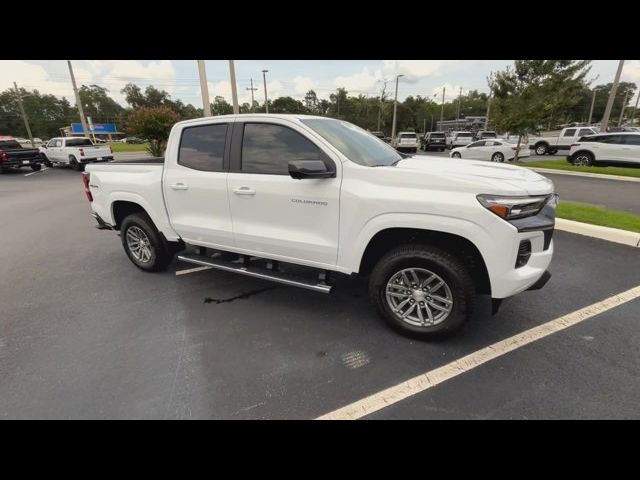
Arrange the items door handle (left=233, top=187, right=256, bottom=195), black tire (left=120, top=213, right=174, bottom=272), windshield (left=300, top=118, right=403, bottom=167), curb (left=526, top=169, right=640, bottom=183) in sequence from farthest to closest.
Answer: curb (left=526, top=169, right=640, bottom=183), black tire (left=120, top=213, right=174, bottom=272), door handle (left=233, top=187, right=256, bottom=195), windshield (left=300, top=118, right=403, bottom=167)

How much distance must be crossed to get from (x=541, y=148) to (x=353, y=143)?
25.4 meters

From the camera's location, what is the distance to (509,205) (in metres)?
2.45

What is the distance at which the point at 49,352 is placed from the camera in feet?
9.79

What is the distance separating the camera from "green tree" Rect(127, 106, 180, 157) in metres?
17.3

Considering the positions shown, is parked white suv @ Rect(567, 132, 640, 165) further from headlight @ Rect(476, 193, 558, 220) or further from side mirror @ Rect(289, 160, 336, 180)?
side mirror @ Rect(289, 160, 336, 180)

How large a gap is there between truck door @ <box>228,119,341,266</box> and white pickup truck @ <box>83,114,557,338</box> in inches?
0.4

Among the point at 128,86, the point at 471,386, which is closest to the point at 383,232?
the point at 471,386

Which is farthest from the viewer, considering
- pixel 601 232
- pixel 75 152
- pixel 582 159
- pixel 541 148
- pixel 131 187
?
pixel 541 148

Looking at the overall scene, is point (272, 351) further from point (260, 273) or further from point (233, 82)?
point (233, 82)

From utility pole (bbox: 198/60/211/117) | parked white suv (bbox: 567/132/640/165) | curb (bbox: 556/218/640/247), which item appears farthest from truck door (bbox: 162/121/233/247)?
parked white suv (bbox: 567/132/640/165)

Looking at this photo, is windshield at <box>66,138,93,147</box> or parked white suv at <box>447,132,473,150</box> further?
parked white suv at <box>447,132,473,150</box>

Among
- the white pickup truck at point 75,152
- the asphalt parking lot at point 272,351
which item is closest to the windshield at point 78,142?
the white pickup truck at point 75,152

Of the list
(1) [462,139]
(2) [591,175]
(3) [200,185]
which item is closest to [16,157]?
(3) [200,185]

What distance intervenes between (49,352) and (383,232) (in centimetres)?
315
